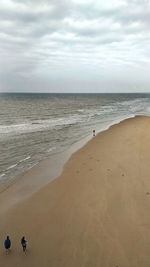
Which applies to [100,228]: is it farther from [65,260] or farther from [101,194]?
[101,194]

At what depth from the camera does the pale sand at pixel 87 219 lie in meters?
13.3

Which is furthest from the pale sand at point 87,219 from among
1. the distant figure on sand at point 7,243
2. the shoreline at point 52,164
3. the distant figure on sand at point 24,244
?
the shoreline at point 52,164

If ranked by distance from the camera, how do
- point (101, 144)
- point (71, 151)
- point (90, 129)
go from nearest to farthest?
point (71, 151)
point (101, 144)
point (90, 129)

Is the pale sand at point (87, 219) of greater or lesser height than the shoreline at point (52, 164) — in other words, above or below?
below

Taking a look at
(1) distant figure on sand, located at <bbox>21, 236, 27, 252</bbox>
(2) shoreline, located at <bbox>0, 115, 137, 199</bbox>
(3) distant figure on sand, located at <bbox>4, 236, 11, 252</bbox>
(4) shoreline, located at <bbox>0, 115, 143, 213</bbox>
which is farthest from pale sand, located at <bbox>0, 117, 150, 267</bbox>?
(2) shoreline, located at <bbox>0, 115, 137, 199</bbox>

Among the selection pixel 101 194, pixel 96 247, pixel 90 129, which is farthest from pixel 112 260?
Result: pixel 90 129

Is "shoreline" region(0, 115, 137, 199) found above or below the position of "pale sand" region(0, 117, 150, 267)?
above

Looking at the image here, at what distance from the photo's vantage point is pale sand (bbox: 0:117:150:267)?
13.3 meters

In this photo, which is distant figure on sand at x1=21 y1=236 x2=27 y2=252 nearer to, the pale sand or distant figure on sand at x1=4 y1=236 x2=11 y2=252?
the pale sand

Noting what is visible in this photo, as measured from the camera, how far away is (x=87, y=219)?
1655cm

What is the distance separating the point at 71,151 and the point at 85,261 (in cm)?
2049

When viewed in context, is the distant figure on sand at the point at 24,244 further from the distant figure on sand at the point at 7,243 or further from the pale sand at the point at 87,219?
the distant figure on sand at the point at 7,243

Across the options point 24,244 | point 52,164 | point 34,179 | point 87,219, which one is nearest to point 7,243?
point 24,244

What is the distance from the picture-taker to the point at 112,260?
13.0 meters
